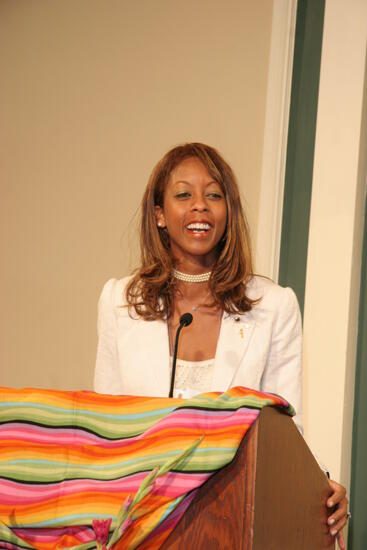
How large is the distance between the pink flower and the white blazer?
93 cm

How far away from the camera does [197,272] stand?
8.26 feet

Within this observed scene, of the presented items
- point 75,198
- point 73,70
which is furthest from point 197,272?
point 73,70

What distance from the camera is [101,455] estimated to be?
1.38 metres

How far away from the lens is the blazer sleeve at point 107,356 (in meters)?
2.39

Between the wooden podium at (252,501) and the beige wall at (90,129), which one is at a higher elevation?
the beige wall at (90,129)

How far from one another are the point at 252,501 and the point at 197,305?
1260 mm

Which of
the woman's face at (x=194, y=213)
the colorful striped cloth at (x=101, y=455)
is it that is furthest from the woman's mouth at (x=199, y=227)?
the colorful striped cloth at (x=101, y=455)

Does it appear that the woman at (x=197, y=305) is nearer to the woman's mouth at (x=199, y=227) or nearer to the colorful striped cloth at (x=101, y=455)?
the woman's mouth at (x=199, y=227)

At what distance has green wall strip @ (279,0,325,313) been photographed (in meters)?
3.07

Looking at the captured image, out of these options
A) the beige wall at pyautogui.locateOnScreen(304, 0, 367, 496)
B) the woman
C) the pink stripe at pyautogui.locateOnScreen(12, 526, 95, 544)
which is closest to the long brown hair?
the woman

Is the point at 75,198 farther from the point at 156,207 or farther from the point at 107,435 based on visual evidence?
the point at 107,435

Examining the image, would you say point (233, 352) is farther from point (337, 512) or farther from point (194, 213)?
point (337, 512)

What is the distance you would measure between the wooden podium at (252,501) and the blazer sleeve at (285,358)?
0.85 meters

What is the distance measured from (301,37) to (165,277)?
136 cm
